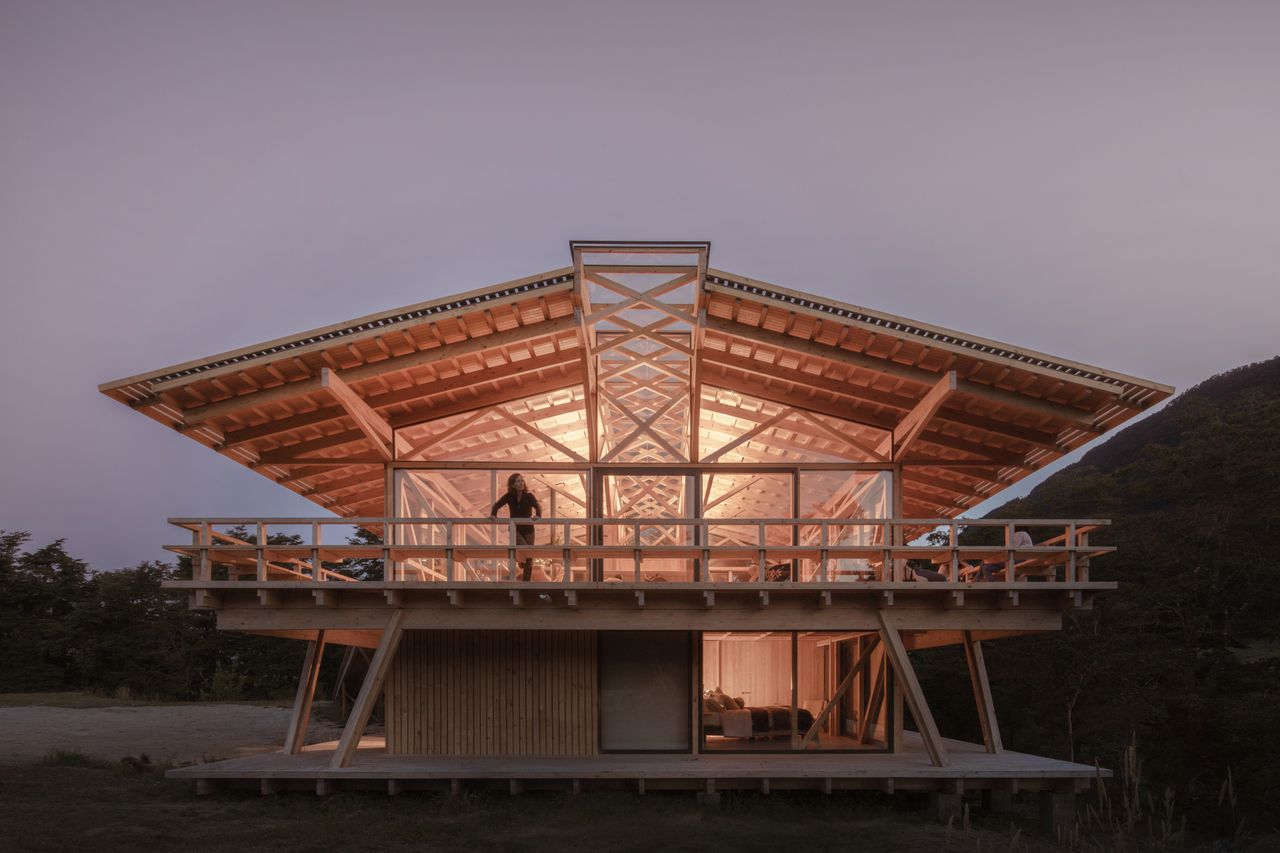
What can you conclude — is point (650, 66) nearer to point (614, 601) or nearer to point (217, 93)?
point (217, 93)

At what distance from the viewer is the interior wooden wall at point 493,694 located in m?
17.6

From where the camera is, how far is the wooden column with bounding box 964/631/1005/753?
17109 mm

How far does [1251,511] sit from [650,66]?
2597 centimetres

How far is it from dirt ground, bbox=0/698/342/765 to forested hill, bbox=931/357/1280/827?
2042cm

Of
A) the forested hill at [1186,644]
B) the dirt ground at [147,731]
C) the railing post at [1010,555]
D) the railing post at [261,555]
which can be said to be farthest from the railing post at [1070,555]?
the dirt ground at [147,731]

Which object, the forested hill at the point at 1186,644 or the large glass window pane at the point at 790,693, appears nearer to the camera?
the large glass window pane at the point at 790,693

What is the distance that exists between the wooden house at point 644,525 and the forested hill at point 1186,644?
11.2 metres

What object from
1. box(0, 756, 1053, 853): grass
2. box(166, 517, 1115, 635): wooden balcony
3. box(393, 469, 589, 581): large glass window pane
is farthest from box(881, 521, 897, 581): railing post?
box(393, 469, 589, 581): large glass window pane

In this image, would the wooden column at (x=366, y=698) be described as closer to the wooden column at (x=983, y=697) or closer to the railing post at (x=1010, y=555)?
the railing post at (x=1010, y=555)

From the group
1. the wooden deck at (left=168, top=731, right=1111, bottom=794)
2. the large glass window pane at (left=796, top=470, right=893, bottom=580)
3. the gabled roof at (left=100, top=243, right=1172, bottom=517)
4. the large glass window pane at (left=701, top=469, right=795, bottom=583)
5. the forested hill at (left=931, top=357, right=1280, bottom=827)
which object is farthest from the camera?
the forested hill at (left=931, top=357, right=1280, bottom=827)

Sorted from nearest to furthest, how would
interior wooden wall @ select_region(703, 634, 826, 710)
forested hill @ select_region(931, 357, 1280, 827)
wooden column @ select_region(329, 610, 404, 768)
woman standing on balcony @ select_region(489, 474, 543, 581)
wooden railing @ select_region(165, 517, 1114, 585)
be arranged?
wooden column @ select_region(329, 610, 404, 768) < wooden railing @ select_region(165, 517, 1114, 585) < woman standing on balcony @ select_region(489, 474, 543, 581) < interior wooden wall @ select_region(703, 634, 826, 710) < forested hill @ select_region(931, 357, 1280, 827)

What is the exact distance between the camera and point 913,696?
15.4m

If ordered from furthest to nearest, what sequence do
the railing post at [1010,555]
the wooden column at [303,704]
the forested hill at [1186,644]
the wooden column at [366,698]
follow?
1. the forested hill at [1186,644]
2. the wooden column at [303,704]
3. the railing post at [1010,555]
4. the wooden column at [366,698]

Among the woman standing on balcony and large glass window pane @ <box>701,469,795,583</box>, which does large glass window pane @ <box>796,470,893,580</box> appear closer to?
large glass window pane @ <box>701,469,795,583</box>
